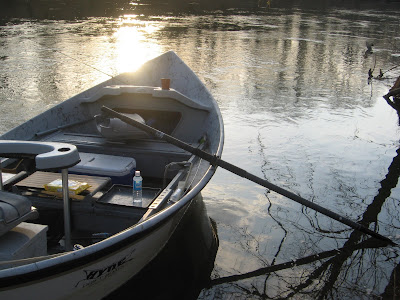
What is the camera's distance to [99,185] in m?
4.96

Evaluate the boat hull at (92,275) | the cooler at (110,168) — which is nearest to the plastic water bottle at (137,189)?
the boat hull at (92,275)

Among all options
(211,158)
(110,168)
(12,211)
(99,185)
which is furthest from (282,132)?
(12,211)

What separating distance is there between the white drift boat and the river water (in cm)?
104

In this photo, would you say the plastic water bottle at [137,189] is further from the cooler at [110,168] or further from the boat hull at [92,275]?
the cooler at [110,168]

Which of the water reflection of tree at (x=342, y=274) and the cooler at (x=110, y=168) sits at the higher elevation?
the cooler at (x=110, y=168)

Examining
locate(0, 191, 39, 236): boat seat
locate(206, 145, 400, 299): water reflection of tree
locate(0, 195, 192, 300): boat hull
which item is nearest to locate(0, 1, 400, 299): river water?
locate(206, 145, 400, 299): water reflection of tree

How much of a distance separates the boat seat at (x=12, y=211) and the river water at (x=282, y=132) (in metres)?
2.21

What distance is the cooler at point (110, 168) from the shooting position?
547 centimetres

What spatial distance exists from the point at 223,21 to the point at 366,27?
10437mm

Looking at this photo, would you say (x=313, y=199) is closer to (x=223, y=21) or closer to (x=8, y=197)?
(x=8, y=197)

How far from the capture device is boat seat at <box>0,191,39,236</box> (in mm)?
3295

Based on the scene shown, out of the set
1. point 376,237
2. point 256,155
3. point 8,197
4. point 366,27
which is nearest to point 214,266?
point 376,237

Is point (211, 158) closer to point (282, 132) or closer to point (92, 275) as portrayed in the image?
point (92, 275)

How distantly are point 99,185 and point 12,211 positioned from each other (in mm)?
1623
